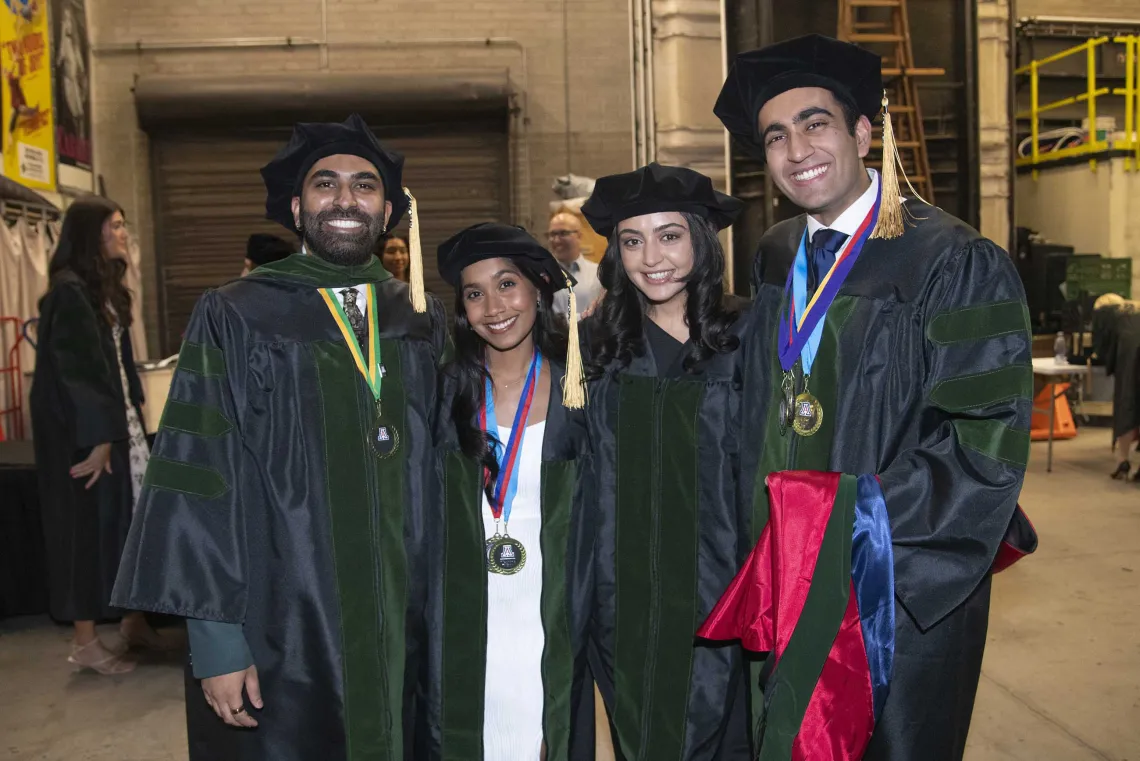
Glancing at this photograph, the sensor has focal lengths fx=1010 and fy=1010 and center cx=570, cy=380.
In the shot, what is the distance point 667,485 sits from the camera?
95.1 inches

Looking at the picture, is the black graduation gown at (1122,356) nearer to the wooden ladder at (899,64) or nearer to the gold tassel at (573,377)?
the wooden ladder at (899,64)

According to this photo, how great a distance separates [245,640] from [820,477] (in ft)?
4.23

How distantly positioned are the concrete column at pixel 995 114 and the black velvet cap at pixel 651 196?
30.1 feet

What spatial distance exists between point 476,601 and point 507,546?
0.48 ft

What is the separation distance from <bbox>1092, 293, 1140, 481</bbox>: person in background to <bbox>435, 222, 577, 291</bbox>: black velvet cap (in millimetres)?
6329

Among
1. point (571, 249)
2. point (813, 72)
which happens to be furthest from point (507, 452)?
point (571, 249)

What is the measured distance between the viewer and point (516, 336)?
2.51 meters

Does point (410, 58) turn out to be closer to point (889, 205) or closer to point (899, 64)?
point (899, 64)

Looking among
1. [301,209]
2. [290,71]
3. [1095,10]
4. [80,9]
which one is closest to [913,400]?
[301,209]

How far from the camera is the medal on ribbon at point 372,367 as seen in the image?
2.31m

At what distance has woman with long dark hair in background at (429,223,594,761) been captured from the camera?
2.38 meters

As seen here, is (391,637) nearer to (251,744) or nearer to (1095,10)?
(251,744)

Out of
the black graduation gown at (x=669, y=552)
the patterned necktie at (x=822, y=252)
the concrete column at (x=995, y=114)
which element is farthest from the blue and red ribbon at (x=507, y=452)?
the concrete column at (x=995, y=114)

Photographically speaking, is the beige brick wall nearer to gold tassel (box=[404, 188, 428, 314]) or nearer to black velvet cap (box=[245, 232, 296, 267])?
black velvet cap (box=[245, 232, 296, 267])
